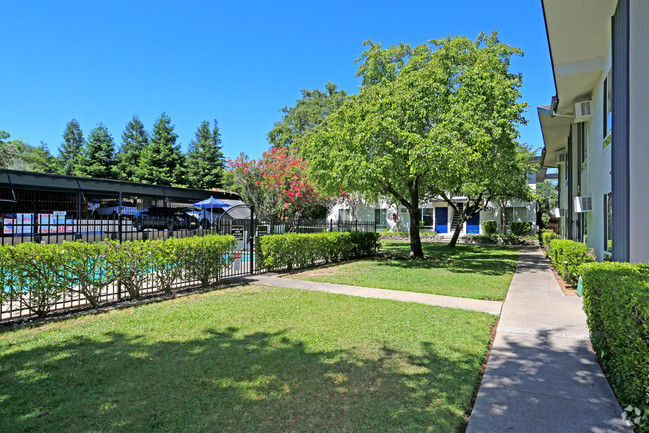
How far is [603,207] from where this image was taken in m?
9.55

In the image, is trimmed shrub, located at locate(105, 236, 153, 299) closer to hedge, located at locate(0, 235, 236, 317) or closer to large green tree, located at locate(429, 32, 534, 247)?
hedge, located at locate(0, 235, 236, 317)

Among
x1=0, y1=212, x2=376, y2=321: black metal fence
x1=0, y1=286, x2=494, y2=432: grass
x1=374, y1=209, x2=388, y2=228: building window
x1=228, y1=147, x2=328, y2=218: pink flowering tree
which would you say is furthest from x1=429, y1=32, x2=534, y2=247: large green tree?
x1=374, y1=209, x2=388, y2=228: building window

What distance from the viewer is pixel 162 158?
41.0 meters

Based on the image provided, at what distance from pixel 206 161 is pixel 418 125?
37176 mm

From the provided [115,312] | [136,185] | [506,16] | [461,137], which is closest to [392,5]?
[506,16]

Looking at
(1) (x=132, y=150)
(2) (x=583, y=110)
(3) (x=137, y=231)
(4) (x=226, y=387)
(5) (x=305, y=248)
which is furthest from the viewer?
(1) (x=132, y=150)

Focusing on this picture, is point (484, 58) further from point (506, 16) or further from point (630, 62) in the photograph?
point (630, 62)

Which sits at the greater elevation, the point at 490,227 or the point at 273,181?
the point at 273,181

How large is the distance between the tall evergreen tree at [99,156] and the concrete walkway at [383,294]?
38101mm

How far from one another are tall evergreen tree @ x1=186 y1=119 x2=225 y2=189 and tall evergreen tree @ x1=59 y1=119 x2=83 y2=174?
48.6 feet

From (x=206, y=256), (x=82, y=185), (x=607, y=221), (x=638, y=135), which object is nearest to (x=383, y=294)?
(x=206, y=256)

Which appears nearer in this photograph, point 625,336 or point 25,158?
point 625,336

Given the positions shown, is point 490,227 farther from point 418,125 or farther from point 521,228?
point 418,125

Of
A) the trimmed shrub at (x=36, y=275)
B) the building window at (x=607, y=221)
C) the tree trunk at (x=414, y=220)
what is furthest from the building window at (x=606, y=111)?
the trimmed shrub at (x=36, y=275)
